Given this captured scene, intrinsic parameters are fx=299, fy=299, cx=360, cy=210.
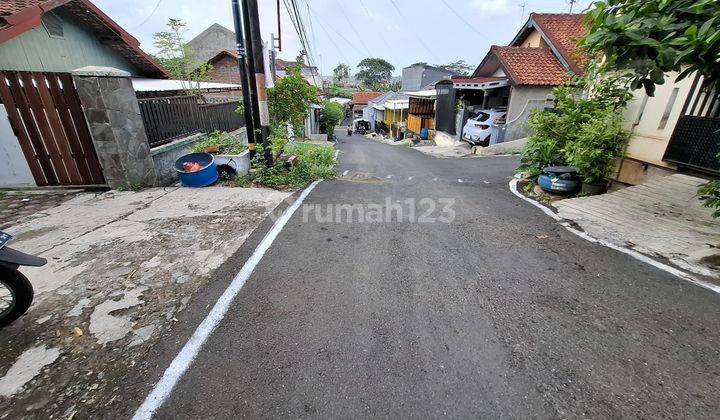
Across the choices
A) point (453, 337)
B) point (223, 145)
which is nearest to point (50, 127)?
point (223, 145)

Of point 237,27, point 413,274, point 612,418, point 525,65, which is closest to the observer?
point 612,418

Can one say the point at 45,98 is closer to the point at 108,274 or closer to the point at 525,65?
the point at 108,274

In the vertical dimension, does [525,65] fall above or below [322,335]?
above

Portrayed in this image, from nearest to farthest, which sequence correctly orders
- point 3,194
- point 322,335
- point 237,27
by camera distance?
point 322,335 < point 3,194 < point 237,27

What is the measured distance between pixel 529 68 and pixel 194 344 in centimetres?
1900

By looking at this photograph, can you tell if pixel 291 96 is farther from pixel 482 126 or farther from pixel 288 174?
pixel 482 126

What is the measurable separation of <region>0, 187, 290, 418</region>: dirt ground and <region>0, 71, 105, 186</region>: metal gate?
752mm

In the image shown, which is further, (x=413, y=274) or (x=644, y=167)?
(x=644, y=167)

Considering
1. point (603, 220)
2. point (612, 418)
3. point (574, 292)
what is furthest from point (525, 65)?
point (612, 418)

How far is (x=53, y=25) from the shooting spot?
7.99m

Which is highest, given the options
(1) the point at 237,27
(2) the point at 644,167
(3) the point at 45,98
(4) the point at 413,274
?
(1) the point at 237,27

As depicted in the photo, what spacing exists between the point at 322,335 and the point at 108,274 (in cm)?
265

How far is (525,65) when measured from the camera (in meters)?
16.0

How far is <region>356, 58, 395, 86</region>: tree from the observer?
80.0 meters
